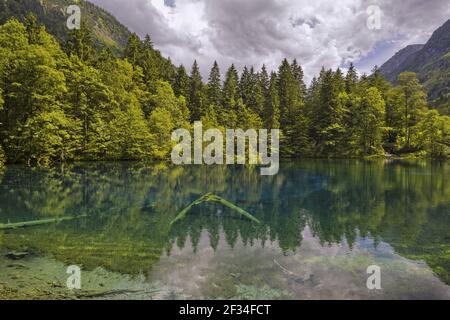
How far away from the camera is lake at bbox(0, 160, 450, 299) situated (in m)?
6.61

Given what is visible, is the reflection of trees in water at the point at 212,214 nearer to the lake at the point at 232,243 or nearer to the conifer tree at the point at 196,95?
the lake at the point at 232,243

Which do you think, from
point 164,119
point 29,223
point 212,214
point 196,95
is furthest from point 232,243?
point 196,95

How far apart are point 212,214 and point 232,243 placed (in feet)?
13.3

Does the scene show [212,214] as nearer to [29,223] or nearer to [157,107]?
[29,223]

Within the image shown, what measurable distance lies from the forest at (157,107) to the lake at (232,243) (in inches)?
569

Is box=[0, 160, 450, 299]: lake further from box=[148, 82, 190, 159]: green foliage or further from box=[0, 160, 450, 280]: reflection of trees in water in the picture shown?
box=[148, 82, 190, 159]: green foliage

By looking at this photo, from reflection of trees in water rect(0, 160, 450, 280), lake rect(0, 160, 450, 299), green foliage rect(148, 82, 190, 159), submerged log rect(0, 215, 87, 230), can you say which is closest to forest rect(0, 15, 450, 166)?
green foliage rect(148, 82, 190, 159)

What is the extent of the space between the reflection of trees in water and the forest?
9.70 metres

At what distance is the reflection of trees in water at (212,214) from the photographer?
9336 mm

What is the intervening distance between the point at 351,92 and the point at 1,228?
55.8m

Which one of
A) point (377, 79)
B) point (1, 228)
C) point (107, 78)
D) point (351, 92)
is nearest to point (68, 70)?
point (107, 78)

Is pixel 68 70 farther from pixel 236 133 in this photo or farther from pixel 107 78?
pixel 236 133

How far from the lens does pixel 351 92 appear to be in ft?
184

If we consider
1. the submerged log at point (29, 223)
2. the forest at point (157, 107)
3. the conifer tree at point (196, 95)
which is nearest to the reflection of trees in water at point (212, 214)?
the submerged log at point (29, 223)
